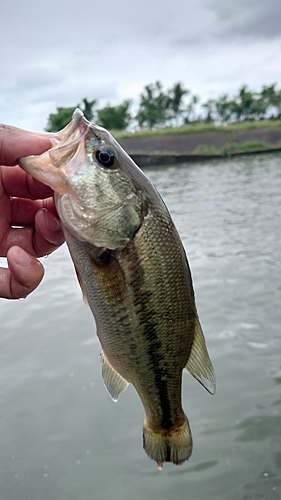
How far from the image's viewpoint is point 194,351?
2.13 metres

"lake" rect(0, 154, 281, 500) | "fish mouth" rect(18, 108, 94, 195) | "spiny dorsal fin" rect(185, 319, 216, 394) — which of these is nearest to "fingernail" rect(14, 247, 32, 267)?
"fish mouth" rect(18, 108, 94, 195)

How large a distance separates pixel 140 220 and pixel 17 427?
350 cm

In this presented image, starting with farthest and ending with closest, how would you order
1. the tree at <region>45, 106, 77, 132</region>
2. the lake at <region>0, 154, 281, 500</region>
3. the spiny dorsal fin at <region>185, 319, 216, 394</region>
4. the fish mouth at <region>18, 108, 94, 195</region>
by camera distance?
the tree at <region>45, 106, 77, 132</region>
the lake at <region>0, 154, 281, 500</region>
the spiny dorsal fin at <region>185, 319, 216, 394</region>
the fish mouth at <region>18, 108, 94, 195</region>

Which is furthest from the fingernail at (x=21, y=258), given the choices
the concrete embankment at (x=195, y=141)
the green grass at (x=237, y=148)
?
the concrete embankment at (x=195, y=141)

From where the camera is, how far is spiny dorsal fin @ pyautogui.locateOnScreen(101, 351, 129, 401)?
221 cm

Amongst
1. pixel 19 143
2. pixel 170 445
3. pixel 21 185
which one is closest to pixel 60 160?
pixel 19 143

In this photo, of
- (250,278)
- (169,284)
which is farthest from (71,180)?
(250,278)

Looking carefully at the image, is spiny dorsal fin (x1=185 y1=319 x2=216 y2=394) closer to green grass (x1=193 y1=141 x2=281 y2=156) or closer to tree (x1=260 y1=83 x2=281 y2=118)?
green grass (x1=193 y1=141 x2=281 y2=156)

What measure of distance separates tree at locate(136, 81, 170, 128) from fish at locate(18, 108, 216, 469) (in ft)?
256

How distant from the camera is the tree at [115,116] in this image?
74.9 m

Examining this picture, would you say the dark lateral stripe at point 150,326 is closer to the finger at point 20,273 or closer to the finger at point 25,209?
the finger at point 20,273

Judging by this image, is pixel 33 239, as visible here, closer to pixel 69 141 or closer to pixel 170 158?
pixel 69 141

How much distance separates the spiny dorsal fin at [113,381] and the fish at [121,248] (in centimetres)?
15

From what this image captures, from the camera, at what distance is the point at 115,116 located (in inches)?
2972
